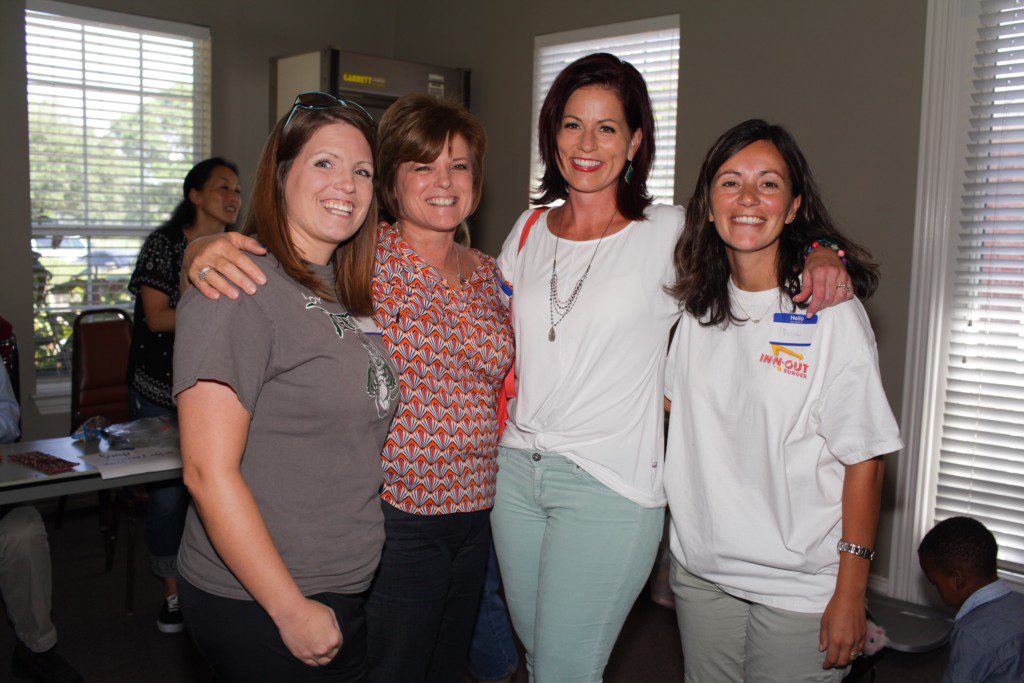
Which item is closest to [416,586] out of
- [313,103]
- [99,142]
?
[313,103]

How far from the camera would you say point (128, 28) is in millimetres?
4871

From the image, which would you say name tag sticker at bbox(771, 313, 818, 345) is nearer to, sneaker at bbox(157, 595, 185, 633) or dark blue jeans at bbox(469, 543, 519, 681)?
dark blue jeans at bbox(469, 543, 519, 681)

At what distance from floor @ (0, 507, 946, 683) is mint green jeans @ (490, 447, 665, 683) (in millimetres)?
1478

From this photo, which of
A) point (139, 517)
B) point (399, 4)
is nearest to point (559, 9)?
point (399, 4)

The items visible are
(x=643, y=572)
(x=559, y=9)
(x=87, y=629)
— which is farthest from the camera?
(x=559, y=9)

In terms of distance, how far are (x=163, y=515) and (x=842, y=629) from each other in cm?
273

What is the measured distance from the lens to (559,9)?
494 centimetres

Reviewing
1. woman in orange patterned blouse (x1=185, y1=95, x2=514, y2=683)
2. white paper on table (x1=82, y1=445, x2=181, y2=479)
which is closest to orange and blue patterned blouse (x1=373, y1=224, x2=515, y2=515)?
woman in orange patterned blouse (x1=185, y1=95, x2=514, y2=683)

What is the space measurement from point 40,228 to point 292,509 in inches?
162

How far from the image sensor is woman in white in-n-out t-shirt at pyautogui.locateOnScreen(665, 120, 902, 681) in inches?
65.4

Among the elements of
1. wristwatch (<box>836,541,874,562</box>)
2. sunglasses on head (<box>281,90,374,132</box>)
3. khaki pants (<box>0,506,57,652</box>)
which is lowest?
khaki pants (<box>0,506,57,652</box>)

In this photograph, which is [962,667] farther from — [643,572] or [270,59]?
[270,59]

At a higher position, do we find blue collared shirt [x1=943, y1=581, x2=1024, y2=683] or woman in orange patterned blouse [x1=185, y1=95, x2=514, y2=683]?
woman in orange patterned blouse [x1=185, y1=95, x2=514, y2=683]

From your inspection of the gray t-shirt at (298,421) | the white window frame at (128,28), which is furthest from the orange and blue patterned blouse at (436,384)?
the white window frame at (128,28)
